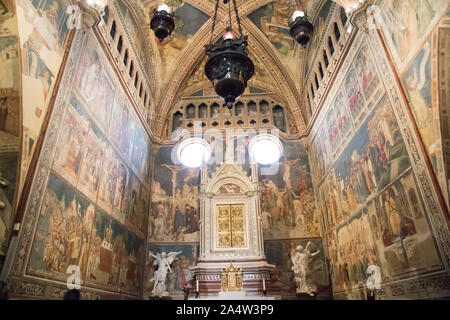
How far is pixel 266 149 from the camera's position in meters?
16.5

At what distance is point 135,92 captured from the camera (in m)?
13.5

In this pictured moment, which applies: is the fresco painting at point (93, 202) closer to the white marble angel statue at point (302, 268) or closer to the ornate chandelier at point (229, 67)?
the ornate chandelier at point (229, 67)

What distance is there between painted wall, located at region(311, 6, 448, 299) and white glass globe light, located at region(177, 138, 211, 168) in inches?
→ 238

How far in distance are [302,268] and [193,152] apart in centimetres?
793

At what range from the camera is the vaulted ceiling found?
14.8m

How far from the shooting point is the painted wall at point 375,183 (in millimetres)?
6738

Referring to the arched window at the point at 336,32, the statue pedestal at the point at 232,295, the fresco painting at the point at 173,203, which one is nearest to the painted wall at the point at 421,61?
the arched window at the point at 336,32

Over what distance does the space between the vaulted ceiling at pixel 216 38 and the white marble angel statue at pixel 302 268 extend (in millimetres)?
6541

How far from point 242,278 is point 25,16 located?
1070cm

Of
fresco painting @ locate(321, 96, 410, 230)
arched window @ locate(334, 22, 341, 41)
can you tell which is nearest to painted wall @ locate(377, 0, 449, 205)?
fresco painting @ locate(321, 96, 410, 230)
